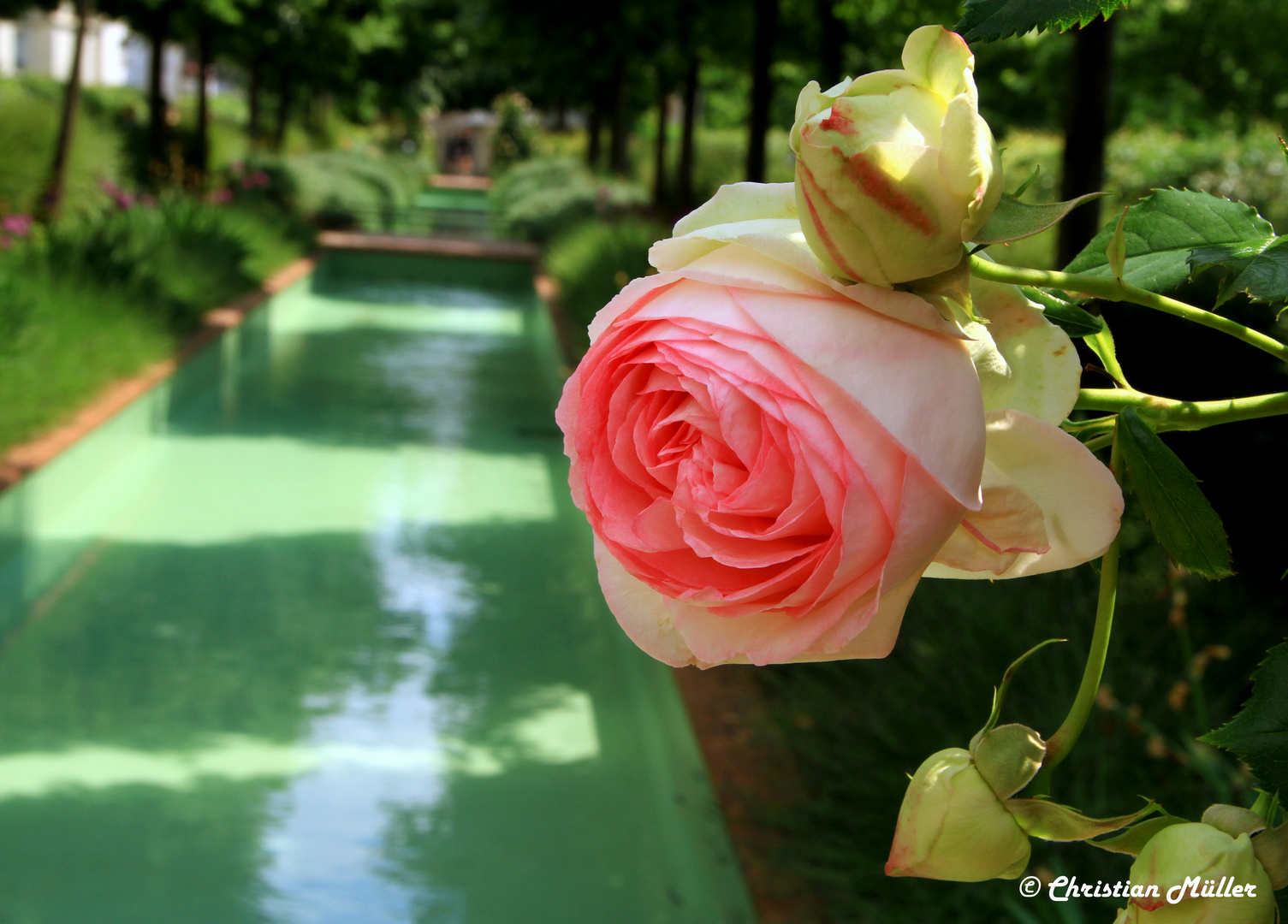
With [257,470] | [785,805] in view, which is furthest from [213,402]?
[785,805]

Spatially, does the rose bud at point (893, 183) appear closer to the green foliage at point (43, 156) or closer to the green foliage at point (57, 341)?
the green foliage at point (57, 341)

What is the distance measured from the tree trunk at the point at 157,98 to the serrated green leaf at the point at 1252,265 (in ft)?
59.0

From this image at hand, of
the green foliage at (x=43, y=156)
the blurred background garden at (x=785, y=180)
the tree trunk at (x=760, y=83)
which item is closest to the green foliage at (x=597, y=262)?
the blurred background garden at (x=785, y=180)

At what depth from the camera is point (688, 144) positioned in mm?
15141

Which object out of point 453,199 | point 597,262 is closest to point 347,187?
point 597,262

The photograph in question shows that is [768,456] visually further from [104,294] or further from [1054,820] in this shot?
[104,294]

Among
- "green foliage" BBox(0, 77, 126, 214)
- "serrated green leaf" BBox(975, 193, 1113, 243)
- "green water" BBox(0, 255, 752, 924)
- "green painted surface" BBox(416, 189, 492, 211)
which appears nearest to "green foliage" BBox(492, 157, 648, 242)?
"green painted surface" BBox(416, 189, 492, 211)

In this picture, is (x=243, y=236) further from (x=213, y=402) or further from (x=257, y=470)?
(x=257, y=470)

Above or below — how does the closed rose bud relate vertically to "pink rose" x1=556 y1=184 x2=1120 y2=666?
below

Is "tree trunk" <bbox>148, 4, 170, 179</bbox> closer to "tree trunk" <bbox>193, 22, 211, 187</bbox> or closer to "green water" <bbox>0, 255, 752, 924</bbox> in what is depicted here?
"tree trunk" <bbox>193, 22, 211, 187</bbox>

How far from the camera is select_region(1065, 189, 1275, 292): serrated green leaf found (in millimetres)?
430

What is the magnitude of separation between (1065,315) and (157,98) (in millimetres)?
19641

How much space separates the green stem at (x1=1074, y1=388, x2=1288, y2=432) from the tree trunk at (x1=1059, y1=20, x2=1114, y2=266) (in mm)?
3627

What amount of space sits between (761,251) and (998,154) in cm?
8
